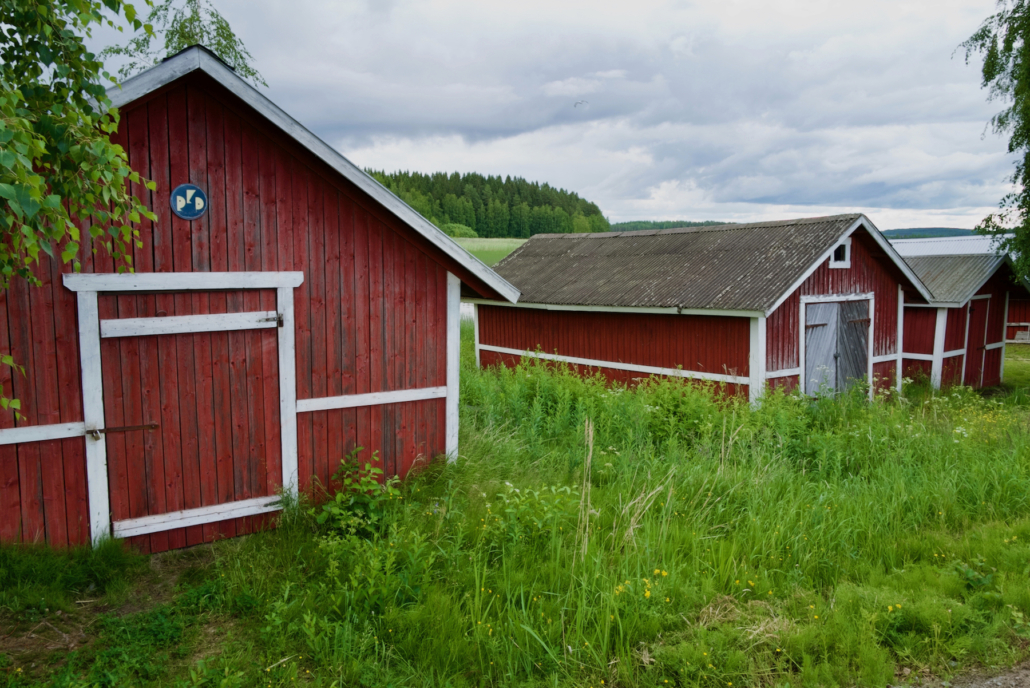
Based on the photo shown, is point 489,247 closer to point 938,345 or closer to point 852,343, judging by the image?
point 938,345

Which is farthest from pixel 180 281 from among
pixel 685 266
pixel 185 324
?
pixel 685 266

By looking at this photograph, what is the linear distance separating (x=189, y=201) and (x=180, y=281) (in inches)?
27.6

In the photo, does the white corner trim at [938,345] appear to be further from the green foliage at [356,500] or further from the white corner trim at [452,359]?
the green foliage at [356,500]

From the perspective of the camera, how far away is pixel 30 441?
5.43m

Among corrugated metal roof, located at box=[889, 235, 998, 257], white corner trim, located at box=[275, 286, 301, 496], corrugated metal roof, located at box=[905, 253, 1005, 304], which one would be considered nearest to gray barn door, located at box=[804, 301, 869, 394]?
corrugated metal roof, located at box=[905, 253, 1005, 304]

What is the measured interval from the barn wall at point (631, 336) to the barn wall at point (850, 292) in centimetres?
63

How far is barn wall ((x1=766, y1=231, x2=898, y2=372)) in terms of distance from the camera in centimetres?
1199

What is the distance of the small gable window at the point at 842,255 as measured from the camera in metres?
12.9

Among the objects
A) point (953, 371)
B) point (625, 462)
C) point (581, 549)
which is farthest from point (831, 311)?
point (581, 549)

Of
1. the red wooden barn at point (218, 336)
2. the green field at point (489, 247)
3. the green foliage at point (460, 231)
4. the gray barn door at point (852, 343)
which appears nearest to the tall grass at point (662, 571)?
the red wooden barn at point (218, 336)

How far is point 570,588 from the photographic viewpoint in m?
4.86

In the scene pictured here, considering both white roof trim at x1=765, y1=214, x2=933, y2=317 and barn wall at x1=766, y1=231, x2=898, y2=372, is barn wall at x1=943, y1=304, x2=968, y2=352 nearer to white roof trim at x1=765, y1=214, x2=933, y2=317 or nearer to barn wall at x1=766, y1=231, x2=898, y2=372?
white roof trim at x1=765, y1=214, x2=933, y2=317

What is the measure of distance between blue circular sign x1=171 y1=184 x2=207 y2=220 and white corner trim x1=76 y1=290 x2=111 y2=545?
97cm

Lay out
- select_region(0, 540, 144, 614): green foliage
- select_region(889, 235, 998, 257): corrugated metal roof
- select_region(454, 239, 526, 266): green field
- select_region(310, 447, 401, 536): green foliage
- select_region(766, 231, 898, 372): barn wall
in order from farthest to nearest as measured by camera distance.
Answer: select_region(454, 239, 526, 266): green field → select_region(889, 235, 998, 257): corrugated metal roof → select_region(766, 231, 898, 372): barn wall → select_region(310, 447, 401, 536): green foliage → select_region(0, 540, 144, 614): green foliage
